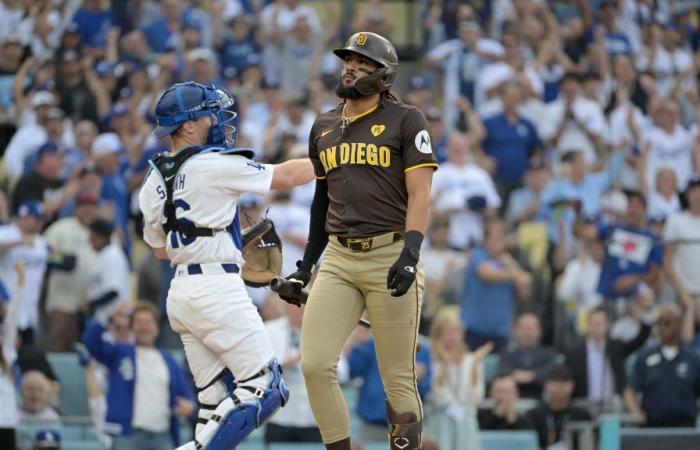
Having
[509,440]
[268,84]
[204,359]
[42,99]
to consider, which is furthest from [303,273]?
[268,84]

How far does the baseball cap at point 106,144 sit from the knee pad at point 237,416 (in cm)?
664

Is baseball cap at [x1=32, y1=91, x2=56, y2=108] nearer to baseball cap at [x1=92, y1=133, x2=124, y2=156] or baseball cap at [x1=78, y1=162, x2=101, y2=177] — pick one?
baseball cap at [x1=92, y1=133, x2=124, y2=156]

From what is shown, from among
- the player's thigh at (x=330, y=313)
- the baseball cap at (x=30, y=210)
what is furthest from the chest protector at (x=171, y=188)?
the baseball cap at (x=30, y=210)

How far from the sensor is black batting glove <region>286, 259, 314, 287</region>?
23.9 ft

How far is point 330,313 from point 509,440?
15.3 feet

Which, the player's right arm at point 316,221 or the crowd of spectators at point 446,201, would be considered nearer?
the player's right arm at point 316,221

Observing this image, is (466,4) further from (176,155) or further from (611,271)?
(176,155)

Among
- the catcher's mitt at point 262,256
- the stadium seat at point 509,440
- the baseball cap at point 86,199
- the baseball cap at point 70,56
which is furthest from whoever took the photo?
the baseball cap at point 70,56

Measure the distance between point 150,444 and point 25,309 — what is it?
2.05 metres

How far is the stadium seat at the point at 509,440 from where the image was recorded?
11180mm

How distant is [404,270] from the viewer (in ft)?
21.7

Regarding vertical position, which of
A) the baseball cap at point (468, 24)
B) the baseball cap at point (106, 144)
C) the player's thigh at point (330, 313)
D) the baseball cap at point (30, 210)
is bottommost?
the player's thigh at point (330, 313)

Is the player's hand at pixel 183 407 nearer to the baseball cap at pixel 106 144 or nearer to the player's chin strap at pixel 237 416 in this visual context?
the player's chin strap at pixel 237 416

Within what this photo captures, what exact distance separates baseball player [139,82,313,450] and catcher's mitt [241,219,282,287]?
0.54 metres
